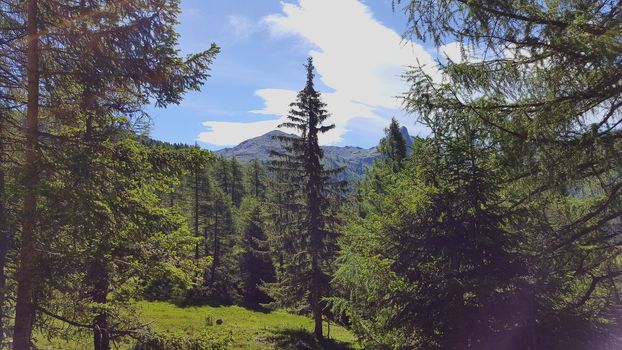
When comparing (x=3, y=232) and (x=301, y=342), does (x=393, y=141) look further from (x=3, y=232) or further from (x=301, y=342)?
(x=3, y=232)

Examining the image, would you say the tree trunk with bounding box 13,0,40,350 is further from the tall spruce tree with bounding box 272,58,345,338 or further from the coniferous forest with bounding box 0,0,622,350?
the tall spruce tree with bounding box 272,58,345,338

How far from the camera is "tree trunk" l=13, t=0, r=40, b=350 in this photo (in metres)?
6.38

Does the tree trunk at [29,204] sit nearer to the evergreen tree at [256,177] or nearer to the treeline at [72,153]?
Result: the treeline at [72,153]

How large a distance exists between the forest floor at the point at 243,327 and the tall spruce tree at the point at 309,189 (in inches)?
71.9

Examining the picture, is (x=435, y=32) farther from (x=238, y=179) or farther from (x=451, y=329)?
(x=238, y=179)

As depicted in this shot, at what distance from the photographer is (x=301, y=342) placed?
78.0ft

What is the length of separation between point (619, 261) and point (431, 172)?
3.97m

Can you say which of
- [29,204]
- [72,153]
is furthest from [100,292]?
[72,153]

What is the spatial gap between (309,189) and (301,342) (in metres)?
8.80

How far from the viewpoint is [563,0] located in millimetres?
5508

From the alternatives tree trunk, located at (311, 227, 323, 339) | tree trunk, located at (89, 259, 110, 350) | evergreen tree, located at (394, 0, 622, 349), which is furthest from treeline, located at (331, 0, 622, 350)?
tree trunk, located at (311, 227, 323, 339)

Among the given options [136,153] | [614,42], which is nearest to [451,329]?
[614,42]

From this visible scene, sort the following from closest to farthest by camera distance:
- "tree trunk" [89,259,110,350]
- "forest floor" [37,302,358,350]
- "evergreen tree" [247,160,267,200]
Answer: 1. "tree trunk" [89,259,110,350]
2. "forest floor" [37,302,358,350]
3. "evergreen tree" [247,160,267,200]

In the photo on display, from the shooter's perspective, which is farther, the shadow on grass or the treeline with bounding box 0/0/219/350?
the shadow on grass
